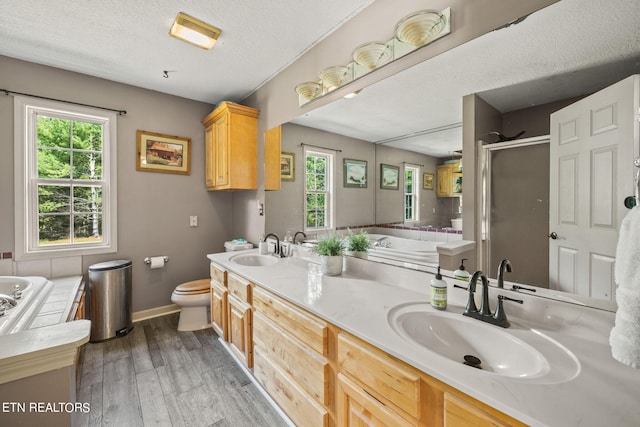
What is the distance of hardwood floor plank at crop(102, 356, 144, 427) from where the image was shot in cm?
158

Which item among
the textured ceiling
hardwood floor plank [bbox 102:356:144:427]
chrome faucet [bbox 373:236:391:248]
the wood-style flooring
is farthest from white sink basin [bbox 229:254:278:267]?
the textured ceiling

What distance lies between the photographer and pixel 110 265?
2.55 meters

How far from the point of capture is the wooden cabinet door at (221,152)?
2744mm

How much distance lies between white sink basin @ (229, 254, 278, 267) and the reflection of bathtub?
39.9 inches

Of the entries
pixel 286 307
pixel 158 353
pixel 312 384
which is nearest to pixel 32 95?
pixel 158 353

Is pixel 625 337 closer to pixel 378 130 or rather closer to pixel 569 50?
Answer: pixel 569 50

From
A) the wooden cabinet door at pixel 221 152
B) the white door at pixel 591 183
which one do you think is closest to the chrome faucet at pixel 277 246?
the wooden cabinet door at pixel 221 152

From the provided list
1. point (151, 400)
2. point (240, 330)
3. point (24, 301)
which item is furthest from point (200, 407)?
point (24, 301)

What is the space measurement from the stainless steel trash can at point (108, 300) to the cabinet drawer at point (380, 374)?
2.49m

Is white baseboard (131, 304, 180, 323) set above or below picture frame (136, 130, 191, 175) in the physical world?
below

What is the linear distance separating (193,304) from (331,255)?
5.62ft

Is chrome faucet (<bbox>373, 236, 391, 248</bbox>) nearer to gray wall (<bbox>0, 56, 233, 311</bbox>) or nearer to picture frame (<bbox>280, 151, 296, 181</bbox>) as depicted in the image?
picture frame (<bbox>280, 151, 296, 181</bbox>)

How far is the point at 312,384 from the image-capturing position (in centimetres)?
125

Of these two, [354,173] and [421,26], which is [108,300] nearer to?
[354,173]
